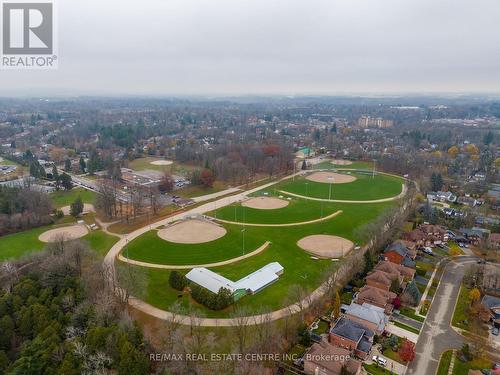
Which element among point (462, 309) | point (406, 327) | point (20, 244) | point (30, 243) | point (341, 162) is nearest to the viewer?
point (406, 327)

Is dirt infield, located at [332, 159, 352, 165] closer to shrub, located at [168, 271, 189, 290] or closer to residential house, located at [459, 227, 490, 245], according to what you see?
residential house, located at [459, 227, 490, 245]

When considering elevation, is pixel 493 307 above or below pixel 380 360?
above

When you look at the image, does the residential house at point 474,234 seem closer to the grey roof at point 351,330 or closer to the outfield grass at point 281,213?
the outfield grass at point 281,213

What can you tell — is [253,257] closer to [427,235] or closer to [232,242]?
[232,242]

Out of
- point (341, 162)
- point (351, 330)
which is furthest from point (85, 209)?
point (341, 162)

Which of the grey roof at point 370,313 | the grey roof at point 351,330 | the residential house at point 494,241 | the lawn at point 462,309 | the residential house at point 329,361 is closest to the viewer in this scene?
the residential house at point 329,361

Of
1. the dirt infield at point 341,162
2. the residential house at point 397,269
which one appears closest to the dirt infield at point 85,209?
the residential house at point 397,269
